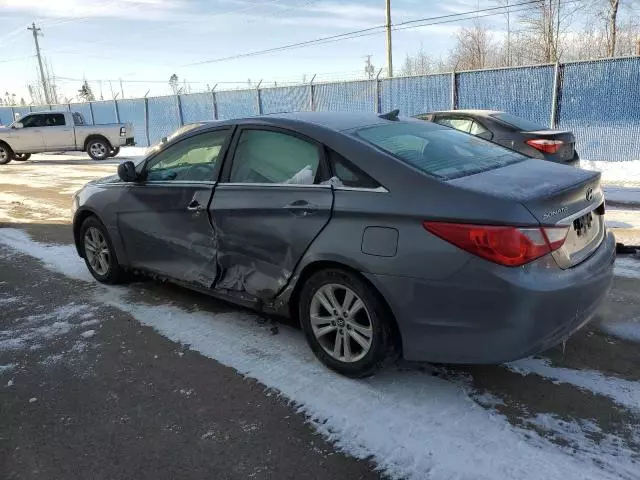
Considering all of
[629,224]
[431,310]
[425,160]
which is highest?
[425,160]

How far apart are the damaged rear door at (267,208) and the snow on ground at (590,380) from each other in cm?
153

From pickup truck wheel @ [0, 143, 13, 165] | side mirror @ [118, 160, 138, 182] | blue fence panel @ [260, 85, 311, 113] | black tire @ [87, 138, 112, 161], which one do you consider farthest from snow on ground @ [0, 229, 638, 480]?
pickup truck wheel @ [0, 143, 13, 165]

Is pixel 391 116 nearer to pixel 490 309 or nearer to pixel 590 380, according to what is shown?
pixel 490 309

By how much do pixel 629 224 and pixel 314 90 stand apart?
43.9 feet

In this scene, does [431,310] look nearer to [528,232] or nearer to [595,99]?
[528,232]

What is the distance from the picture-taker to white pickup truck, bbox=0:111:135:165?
2016 cm

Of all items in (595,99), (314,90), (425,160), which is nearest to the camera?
(425,160)

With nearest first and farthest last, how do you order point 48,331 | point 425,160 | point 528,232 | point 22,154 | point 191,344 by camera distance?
point 528,232 < point 425,160 < point 191,344 < point 48,331 < point 22,154

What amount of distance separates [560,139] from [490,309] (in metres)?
6.22

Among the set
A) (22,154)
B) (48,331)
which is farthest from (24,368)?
(22,154)

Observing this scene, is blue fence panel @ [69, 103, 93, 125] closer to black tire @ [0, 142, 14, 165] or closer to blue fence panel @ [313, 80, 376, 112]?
black tire @ [0, 142, 14, 165]

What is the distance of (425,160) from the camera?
3.24m

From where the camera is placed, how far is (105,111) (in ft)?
94.1

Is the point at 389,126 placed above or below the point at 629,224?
above
